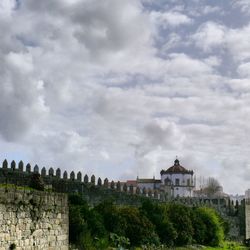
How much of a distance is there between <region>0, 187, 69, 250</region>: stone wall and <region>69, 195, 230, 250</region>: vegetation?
7.31m

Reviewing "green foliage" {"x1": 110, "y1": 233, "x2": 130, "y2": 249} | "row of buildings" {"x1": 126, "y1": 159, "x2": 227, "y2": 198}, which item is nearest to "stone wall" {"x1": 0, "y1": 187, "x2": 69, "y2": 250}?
"green foliage" {"x1": 110, "y1": 233, "x2": 130, "y2": 249}

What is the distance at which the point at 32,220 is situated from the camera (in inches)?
648

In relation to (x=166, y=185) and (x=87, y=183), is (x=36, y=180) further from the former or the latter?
(x=166, y=185)

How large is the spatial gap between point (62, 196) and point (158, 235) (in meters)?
19.4

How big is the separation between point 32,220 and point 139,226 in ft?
58.5

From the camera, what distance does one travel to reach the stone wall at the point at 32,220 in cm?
1495

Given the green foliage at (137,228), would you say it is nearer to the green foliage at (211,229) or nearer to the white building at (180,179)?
the green foliage at (211,229)

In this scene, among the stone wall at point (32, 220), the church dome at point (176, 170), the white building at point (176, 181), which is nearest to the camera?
the stone wall at point (32, 220)

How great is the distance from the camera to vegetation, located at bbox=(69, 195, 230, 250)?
89.8ft

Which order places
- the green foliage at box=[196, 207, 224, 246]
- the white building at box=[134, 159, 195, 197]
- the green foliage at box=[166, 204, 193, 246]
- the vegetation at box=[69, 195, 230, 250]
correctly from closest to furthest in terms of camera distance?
1. the vegetation at box=[69, 195, 230, 250]
2. the green foliage at box=[166, 204, 193, 246]
3. the green foliage at box=[196, 207, 224, 246]
4. the white building at box=[134, 159, 195, 197]

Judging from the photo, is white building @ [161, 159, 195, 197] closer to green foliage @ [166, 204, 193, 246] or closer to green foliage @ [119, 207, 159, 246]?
green foliage @ [166, 204, 193, 246]

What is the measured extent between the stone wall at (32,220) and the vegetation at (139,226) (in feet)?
24.0

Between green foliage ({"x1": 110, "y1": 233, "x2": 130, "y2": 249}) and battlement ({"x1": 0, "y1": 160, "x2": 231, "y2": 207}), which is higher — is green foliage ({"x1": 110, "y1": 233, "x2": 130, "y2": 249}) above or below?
below

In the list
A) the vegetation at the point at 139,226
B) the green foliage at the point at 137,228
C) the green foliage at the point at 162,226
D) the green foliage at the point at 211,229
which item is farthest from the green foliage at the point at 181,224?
the green foliage at the point at 137,228
